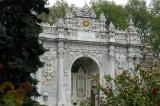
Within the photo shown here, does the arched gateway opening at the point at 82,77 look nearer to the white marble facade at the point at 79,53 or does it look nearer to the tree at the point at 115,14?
the white marble facade at the point at 79,53

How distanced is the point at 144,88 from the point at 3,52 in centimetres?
420

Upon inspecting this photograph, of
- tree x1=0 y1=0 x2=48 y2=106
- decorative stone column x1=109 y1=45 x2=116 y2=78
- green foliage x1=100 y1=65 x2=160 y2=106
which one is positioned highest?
decorative stone column x1=109 y1=45 x2=116 y2=78

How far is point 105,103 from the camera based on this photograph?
45.5ft

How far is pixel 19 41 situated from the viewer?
498 inches

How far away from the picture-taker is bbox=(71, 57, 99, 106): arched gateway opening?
93.6 ft

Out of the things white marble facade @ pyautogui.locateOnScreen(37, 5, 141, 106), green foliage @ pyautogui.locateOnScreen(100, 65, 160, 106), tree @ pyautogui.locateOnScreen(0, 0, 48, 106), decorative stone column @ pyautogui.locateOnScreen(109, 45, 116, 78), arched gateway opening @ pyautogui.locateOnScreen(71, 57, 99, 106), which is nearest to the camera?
tree @ pyautogui.locateOnScreen(0, 0, 48, 106)

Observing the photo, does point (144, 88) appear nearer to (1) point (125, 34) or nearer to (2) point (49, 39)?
(2) point (49, 39)

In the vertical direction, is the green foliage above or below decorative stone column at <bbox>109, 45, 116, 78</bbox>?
below

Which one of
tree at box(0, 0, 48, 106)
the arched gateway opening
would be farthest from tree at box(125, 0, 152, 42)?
tree at box(0, 0, 48, 106)

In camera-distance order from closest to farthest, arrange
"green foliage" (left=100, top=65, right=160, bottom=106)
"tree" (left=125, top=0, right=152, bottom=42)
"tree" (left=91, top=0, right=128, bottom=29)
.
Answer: "green foliage" (left=100, top=65, right=160, bottom=106), "tree" (left=125, top=0, right=152, bottom=42), "tree" (left=91, top=0, right=128, bottom=29)

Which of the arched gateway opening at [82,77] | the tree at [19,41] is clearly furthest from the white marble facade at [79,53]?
the tree at [19,41]

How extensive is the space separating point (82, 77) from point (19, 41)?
1679 centimetres

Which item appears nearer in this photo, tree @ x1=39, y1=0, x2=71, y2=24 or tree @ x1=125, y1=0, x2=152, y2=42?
tree @ x1=125, y1=0, x2=152, y2=42

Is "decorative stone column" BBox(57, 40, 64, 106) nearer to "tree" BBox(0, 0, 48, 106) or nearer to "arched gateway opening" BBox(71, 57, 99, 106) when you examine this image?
"arched gateway opening" BBox(71, 57, 99, 106)
